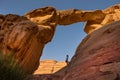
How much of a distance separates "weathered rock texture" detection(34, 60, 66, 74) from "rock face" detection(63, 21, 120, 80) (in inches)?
743

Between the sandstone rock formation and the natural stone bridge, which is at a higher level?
the natural stone bridge

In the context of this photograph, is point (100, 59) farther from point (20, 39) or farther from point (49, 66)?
point (49, 66)

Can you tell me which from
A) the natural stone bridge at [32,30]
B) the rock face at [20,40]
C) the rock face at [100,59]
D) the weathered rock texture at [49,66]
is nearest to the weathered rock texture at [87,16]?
the natural stone bridge at [32,30]

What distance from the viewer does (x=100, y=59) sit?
11.6 metres

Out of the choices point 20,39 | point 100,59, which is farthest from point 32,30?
point 100,59

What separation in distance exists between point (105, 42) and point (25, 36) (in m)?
6.12

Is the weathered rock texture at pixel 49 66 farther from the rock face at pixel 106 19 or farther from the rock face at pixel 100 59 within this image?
the rock face at pixel 100 59

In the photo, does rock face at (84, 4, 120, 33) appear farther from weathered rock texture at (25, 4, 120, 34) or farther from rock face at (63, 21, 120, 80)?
rock face at (63, 21, 120, 80)

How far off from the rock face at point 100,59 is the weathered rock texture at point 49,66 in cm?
1886

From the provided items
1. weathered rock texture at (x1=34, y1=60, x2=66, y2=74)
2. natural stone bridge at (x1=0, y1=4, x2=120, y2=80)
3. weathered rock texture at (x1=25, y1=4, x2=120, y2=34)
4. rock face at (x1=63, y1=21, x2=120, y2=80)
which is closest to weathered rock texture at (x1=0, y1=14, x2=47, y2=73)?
natural stone bridge at (x1=0, y1=4, x2=120, y2=80)

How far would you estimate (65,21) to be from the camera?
28797 millimetres

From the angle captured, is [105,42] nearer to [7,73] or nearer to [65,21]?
[7,73]

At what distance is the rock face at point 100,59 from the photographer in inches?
394

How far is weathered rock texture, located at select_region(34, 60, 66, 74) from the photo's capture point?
3303cm
